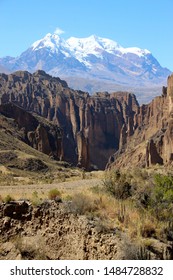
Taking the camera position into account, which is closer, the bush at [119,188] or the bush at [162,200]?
the bush at [162,200]

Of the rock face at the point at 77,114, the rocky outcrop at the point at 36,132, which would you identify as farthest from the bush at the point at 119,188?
the rock face at the point at 77,114

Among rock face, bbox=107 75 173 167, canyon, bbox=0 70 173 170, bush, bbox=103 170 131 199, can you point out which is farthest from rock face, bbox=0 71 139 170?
bush, bbox=103 170 131 199

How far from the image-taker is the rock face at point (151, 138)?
10244 centimetres

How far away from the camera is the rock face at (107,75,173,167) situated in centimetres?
10244

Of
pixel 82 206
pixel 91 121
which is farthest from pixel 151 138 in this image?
pixel 82 206

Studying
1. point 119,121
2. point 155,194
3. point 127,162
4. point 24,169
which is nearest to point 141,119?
point 119,121

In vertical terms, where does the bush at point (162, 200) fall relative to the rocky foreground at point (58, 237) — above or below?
above

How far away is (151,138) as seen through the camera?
11812 centimetres

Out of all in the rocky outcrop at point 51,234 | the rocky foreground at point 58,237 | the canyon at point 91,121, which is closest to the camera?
the rocky foreground at point 58,237

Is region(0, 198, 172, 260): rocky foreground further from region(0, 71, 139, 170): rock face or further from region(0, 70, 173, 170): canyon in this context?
region(0, 71, 139, 170): rock face

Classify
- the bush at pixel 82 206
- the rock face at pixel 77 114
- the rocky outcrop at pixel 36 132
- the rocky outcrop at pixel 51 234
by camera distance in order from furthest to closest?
the rock face at pixel 77 114, the rocky outcrop at pixel 36 132, the bush at pixel 82 206, the rocky outcrop at pixel 51 234

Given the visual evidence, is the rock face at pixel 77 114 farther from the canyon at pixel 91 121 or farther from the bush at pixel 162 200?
the bush at pixel 162 200

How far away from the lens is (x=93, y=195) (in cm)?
1722

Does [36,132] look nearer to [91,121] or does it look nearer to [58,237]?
[58,237]
